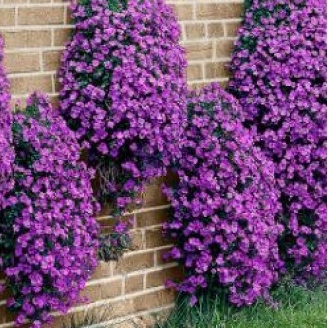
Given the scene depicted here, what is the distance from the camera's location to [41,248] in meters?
3.56

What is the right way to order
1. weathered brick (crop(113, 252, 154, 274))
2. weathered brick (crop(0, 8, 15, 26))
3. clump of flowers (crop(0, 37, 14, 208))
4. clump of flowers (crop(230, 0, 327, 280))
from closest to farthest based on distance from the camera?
clump of flowers (crop(0, 37, 14, 208)) → weathered brick (crop(0, 8, 15, 26)) → weathered brick (crop(113, 252, 154, 274)) → clump of flowers (crop(230, 0, 327, 280))

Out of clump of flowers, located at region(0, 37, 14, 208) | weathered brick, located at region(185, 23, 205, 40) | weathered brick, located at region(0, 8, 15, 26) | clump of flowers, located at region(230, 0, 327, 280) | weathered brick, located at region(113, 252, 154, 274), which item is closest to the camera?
clump of flowers, located at region(0, 37, 14, 208)

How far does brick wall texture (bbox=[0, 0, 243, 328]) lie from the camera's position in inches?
152

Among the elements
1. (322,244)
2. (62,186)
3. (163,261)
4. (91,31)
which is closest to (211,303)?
(163,261)

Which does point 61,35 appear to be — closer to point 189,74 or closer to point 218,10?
point 189,74

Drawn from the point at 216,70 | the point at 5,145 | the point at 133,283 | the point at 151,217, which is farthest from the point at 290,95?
the point at 5,145

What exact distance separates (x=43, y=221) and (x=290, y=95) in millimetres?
1621

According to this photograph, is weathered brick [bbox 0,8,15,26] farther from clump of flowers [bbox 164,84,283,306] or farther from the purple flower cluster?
clump of flowers [bbox 164,84,283,306]

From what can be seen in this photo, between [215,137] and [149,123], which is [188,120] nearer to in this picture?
[215,137]

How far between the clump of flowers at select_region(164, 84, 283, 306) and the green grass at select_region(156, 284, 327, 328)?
0.08m

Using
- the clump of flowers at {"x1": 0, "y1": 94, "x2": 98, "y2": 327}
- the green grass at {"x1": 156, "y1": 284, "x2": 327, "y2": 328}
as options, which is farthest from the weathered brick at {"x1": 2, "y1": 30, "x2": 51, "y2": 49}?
the green grass at {"x1": 156, "y1": 284, "x2": 327, "y2": 328}

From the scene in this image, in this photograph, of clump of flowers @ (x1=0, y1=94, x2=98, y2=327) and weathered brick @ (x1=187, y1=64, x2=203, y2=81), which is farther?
weathered brick @ (x1=187, y1=64, x2=203, y2=81)

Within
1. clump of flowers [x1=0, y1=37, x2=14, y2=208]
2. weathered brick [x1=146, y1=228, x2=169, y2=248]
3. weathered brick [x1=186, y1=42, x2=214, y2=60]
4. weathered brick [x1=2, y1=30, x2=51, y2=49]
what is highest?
weathered brick [x1=2, y1=30, x2=51, y2=49]

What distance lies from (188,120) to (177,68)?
11.7 inches
